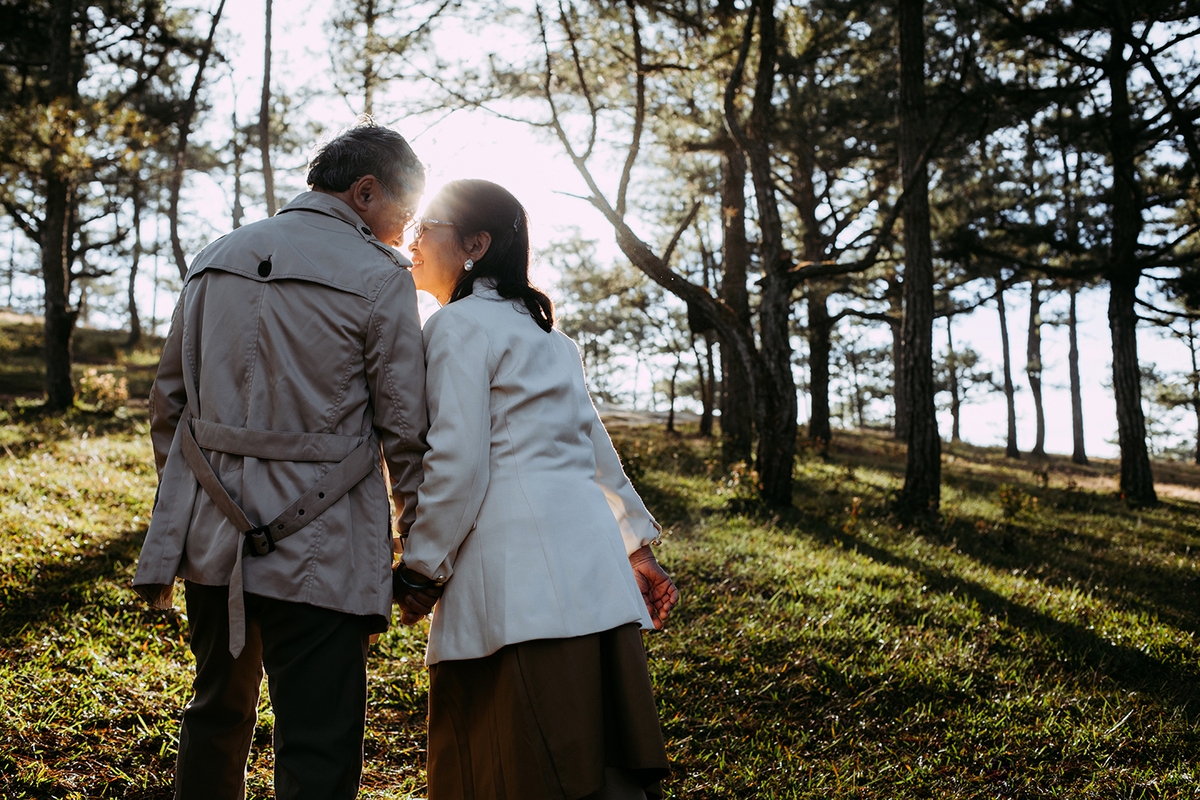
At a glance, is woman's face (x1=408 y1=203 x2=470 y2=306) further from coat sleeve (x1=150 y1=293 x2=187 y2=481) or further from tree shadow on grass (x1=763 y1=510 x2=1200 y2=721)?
tree shadow on grass (x1=763 y1=510 x2=1200 y2=721)

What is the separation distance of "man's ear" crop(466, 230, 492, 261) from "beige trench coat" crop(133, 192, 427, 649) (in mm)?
241

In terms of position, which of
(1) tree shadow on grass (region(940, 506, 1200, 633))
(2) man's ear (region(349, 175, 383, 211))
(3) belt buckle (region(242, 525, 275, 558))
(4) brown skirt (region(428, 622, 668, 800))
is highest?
(2) man's ear (region(349, 175, 383, 211))

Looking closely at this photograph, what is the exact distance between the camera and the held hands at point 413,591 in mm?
1821

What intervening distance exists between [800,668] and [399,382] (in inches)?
119

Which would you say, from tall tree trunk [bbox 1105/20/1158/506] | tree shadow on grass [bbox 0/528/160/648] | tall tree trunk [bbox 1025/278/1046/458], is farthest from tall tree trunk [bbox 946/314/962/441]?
tree shadow on grass [bbox 0/528/160/648]

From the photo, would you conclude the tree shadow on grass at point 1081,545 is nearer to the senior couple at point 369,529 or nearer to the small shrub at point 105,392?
the senior couple at point 369,529

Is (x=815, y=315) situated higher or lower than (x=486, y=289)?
higher

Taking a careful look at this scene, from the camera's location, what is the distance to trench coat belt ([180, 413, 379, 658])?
1.63 meters

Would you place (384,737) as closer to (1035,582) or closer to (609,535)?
(609,535)

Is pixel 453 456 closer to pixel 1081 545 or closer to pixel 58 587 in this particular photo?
pixel 58 587

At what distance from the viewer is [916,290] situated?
28.8 feet

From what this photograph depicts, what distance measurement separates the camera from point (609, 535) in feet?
5.98

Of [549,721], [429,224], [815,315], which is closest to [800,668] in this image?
[549,721]

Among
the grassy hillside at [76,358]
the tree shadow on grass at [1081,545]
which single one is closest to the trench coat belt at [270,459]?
the tree shadow on grass at [1081,545]
